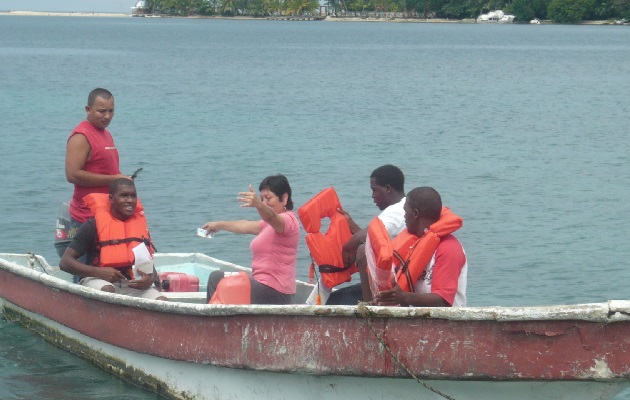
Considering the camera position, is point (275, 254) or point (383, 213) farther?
point (275, 254)

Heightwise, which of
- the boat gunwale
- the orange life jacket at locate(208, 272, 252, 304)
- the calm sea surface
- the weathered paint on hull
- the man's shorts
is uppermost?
the boat gunwale

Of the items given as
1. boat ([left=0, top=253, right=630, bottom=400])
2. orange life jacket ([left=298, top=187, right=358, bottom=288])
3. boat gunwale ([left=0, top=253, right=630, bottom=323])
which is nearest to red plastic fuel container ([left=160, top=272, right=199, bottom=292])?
boat ([left=0, top=253, right=630, bottom=400])

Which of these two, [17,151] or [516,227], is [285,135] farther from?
[516,227]

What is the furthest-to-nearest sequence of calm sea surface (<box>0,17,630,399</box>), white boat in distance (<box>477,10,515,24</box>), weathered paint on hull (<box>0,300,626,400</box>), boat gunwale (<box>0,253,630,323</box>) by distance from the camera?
white boat in distance (<box>477,10,515,24</box>) → calm sea surface (<box>0,17,630,399</box>) → weathered paint on hull (<box>0,300,626,400</box>) → boat gunwale (<box>0,253,630,323</box>)

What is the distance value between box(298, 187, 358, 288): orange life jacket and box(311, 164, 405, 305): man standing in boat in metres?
0.07

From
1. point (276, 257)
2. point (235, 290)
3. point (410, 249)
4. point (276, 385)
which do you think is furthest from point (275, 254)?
point (410, 249)

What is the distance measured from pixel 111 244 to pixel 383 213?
7.00 feet

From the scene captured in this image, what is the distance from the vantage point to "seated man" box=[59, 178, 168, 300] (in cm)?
857

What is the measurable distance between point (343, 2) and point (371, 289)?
19362 cm

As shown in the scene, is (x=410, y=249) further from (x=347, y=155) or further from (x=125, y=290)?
Result: (x=347, y=155)

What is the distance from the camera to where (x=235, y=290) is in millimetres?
7957

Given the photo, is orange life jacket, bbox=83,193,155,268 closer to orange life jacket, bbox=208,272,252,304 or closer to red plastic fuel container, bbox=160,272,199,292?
red plastic fuel container, bbox=160,272,199,292

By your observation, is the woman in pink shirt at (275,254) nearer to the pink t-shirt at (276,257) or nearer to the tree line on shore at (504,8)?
the pink t-shirt at (276,257)

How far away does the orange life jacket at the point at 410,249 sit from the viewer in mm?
6816
